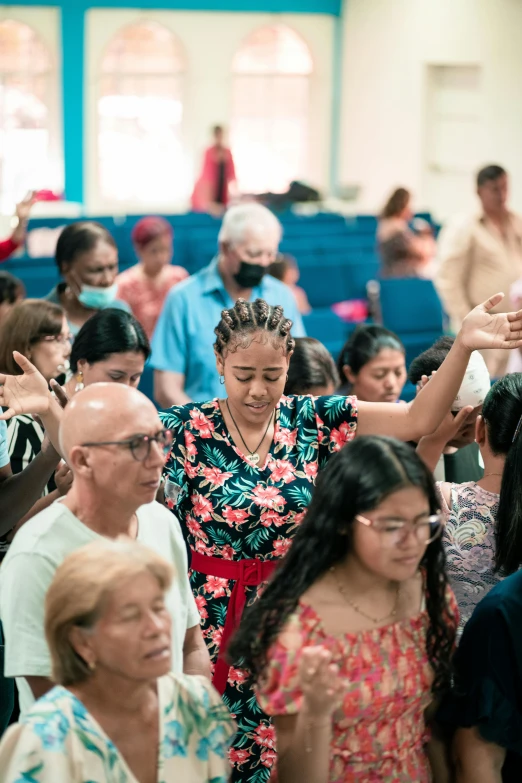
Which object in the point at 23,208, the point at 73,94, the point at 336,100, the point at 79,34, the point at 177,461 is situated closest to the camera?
the point at 177,461

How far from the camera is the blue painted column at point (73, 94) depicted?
55.8 ft

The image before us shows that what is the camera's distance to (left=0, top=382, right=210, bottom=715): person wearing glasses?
2.02 meters

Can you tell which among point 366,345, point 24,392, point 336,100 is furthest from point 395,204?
point 336,100

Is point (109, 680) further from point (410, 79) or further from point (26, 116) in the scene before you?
point (26, 116)

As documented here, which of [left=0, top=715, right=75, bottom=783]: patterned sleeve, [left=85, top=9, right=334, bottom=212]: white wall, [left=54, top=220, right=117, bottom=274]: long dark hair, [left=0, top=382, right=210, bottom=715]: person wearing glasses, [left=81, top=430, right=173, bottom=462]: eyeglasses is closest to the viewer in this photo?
[left=0, top=715, right=75, bottom=783]: patterned sleeve

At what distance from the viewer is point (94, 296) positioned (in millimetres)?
4523

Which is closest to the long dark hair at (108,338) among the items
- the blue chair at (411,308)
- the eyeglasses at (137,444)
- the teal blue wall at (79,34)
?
the eyeglasses at (137,444)

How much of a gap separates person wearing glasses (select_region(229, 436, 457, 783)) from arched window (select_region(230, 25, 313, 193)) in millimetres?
17132

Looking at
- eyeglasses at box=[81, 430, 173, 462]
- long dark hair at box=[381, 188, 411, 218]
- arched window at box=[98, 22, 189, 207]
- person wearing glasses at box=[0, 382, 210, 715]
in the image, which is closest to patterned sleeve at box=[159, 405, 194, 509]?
person wearing glasses at box=[0, 382, 210, 715]

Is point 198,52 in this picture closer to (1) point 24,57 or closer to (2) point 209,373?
(1) point 24,57

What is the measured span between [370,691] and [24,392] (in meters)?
Result: 1.10

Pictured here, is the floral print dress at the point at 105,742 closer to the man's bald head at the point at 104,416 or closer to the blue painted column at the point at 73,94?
the man's bald head at the point at 104,416

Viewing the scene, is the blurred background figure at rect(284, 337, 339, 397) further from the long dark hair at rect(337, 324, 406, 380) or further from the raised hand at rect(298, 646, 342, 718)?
the raised hand at rect(298, 646, 342, 718)

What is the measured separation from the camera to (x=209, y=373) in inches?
169
